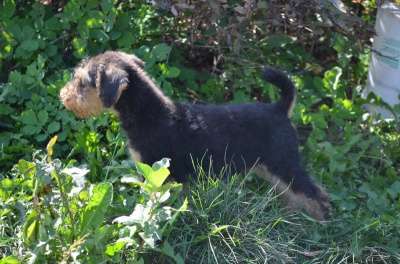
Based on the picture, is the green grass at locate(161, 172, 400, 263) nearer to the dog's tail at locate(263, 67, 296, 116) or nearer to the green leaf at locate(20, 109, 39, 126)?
the dog's tail at locate(263, 67, 296, 116)

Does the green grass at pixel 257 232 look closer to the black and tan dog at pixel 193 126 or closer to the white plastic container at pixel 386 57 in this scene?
the black and tan dog at pixel 193 126

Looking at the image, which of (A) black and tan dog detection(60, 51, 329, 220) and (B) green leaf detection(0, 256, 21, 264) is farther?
(A) black and tan dog detection(60, 51, 329, 220)

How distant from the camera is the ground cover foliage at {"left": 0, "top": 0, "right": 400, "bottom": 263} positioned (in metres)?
3.58

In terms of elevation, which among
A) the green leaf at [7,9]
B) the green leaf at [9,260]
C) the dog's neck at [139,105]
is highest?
the green leaf at [7,9]

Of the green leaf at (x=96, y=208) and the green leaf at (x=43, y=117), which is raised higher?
the green leaf at (x=96, y=208)

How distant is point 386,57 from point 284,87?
1525mm

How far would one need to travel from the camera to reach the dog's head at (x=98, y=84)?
13.6ft

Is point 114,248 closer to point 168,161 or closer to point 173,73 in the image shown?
point 168,161

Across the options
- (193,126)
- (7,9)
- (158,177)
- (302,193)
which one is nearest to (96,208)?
(158,177)

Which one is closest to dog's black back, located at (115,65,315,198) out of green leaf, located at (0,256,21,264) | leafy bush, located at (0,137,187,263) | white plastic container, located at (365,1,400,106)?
leafy bush, located at (0,137,187,263)

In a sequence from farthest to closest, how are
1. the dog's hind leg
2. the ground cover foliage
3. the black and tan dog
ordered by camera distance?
1. the dog's hind leg
2. the black and tan dog
3. the ground cover foliage

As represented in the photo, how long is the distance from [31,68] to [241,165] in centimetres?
171

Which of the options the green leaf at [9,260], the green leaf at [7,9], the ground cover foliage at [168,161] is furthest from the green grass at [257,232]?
the green leaf at [7,9]

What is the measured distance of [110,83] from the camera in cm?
415
